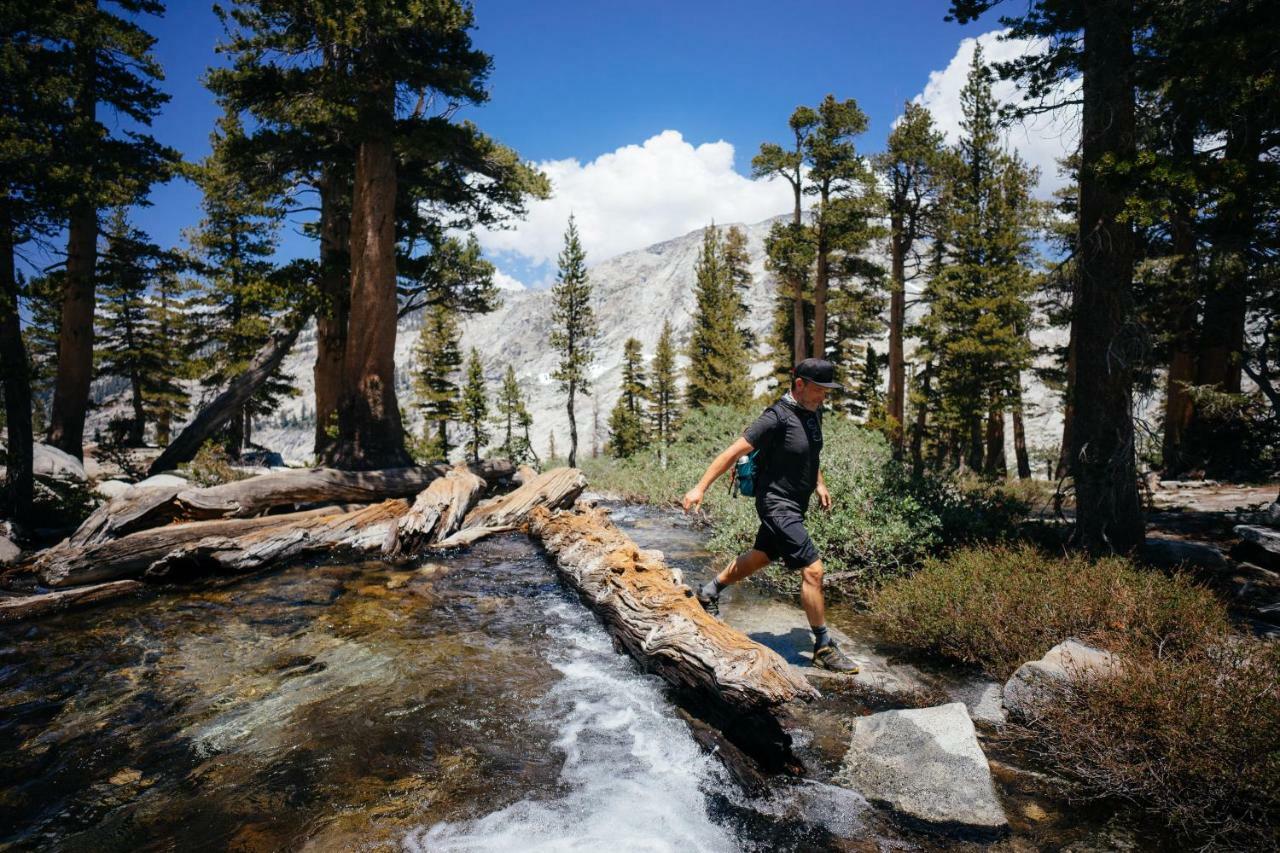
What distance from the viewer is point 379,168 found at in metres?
12.7

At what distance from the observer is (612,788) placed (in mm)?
3516

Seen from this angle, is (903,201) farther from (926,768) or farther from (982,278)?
(926,768)

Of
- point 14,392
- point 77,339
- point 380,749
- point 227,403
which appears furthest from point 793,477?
point 77,339

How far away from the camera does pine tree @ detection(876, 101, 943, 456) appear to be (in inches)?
851

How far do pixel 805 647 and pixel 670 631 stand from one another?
168 centimetres

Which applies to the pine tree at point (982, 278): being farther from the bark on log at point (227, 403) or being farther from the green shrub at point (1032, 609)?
the bark on log at point (227, 403)

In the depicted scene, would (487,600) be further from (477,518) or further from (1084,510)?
(1084,510)

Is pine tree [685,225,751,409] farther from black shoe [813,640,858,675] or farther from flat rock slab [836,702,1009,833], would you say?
flat rock slab [836,702,1009,833]

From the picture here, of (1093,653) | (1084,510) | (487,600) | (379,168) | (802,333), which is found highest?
(379,168)

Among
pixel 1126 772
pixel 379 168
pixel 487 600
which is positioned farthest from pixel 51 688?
pixel 379 168

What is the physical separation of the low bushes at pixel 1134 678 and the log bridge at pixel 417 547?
1663 mm

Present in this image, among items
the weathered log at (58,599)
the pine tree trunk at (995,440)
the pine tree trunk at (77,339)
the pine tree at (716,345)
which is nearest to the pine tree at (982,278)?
the pine tree trunk at (995,440)

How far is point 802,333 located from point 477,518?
58.5 ft

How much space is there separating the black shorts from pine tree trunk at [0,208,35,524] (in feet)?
38.5
